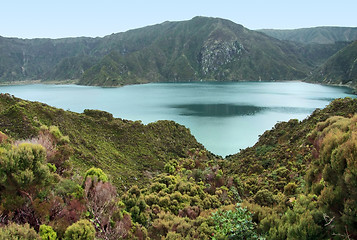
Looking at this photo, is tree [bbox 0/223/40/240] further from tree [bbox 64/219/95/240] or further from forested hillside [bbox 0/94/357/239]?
tree [bbox 64/219/95/240]

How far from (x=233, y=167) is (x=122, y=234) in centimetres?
2739

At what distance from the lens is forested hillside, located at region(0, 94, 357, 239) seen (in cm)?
866

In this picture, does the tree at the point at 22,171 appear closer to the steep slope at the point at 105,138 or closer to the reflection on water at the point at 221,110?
the steep slope at the point at 105,138

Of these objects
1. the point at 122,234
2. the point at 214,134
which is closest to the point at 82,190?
the point at 122,234

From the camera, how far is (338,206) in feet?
28.1

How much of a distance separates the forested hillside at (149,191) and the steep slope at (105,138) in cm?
17

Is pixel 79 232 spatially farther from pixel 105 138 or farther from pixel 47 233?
pixel 105 138

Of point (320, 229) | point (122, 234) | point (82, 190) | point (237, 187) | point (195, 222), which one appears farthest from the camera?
point (237, 187)

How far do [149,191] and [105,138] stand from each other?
51.0ft

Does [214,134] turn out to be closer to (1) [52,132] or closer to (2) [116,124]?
(2) [116,124]

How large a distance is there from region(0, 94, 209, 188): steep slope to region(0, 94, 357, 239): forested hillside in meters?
0.17

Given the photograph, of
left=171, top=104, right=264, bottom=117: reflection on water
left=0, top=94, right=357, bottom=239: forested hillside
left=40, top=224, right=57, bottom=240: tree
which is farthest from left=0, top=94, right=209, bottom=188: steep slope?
left=171, top=104, right=264, bottom=117: reflection on water

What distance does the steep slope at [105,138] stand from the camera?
83.1 feet

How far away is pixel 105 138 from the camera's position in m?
34.2
